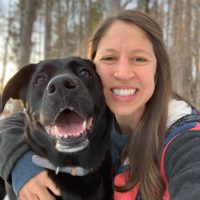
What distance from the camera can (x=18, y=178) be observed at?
81.9 inches

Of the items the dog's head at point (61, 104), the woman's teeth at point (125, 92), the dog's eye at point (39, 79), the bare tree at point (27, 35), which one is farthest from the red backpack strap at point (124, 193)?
the bare tree at point (27, 35)

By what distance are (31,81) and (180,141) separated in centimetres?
103

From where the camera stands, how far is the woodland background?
6.55m

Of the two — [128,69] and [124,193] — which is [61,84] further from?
[124,193]

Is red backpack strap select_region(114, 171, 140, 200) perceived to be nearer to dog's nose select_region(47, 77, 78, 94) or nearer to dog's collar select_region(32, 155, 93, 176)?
dog's collar select_region(32, 155, 93, 176)

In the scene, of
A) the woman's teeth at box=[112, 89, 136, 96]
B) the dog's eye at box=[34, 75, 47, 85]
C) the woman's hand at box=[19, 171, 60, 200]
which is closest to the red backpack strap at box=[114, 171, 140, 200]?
the woman's hand at box=[19, 171, 60, 200]

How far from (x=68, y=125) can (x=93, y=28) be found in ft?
27.4

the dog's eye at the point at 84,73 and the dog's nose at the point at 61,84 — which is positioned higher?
the dog's eye at the point at 84,73

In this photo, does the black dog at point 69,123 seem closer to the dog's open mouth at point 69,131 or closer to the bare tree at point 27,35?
the dog's open mouth at point 69,131

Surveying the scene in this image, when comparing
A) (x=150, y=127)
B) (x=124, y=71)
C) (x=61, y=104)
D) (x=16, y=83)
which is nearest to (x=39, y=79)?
(x=16, y=83)

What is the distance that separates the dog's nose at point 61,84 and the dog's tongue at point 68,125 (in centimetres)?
20

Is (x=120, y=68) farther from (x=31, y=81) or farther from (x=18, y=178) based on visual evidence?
(x=18, y=178)

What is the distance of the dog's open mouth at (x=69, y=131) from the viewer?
194cm

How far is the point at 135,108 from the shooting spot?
2199 mm
